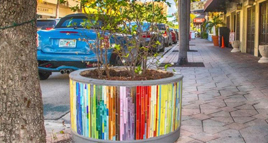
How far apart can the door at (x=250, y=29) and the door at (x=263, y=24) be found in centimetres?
166

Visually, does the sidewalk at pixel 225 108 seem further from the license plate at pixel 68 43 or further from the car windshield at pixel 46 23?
the car windshield at pixel 46 23

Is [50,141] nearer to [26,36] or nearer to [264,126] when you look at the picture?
[26,36]

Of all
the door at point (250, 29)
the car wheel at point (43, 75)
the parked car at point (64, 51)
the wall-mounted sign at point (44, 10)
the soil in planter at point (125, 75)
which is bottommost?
the car wheel at point (43, 75)

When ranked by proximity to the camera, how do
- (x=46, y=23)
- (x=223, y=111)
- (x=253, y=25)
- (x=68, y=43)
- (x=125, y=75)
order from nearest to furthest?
(x=125, y=75), (x=223, y=111), (x=68, y=43), (x=46, y=23), (x=253, y=25)

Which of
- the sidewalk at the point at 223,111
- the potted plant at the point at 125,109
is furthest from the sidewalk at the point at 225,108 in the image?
the potted plant at the point at 125,109

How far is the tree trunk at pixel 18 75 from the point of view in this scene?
9.13 feet

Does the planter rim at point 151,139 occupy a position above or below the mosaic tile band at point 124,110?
below

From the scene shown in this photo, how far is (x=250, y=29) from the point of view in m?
17.8

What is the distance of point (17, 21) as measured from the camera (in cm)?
280

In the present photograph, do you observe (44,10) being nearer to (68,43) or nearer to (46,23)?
(46,23)

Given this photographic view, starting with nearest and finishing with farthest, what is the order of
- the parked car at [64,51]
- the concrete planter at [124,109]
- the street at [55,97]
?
the concrete planter at [124,109] → the street at [55,97] → the parked car at [64,51]

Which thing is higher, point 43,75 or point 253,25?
point 253,25

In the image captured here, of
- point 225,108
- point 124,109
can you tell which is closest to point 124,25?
point 124,109

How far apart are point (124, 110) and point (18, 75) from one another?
115 cm
